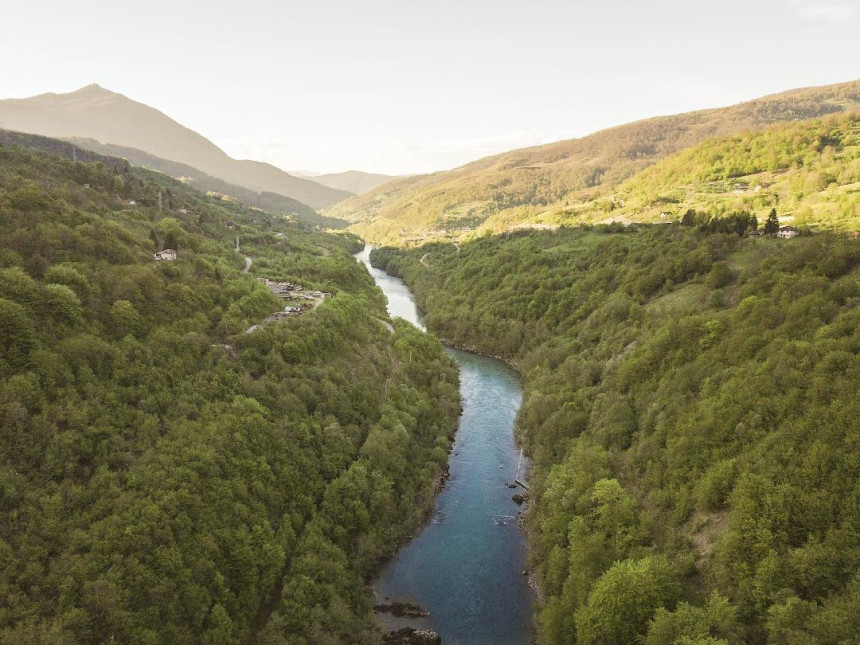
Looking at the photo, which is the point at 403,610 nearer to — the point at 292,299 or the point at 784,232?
the point at 292,299

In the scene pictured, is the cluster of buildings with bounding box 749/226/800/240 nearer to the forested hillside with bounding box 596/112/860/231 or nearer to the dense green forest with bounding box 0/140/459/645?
the forested hillside with bounding box 596/112/860/231

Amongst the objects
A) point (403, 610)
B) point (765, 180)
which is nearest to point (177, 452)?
point (403, 610)

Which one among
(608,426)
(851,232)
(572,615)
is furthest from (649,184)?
(572,615)

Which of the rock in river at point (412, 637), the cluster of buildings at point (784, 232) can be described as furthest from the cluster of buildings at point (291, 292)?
the cluster of buildings at point (784, 232)

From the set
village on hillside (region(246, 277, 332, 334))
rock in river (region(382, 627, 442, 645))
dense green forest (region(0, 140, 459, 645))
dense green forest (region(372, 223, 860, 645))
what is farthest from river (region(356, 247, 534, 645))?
village on hillside (region(246, 277, 332, 334))

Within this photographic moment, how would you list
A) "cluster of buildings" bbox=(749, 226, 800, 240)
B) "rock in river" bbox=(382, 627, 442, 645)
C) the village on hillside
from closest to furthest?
"rock in river" bbox=(382, 627, 442, 645)
the village on hillside
"cluster of buildings" bbox=(749, 226, 800, 240)

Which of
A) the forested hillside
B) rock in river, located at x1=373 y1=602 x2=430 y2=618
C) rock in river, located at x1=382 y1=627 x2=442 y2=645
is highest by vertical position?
the forested hillside
